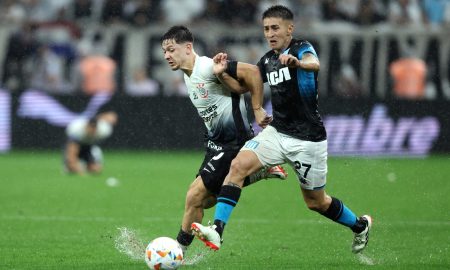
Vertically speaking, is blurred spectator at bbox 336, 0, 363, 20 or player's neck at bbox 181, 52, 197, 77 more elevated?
player's neck at bbox 181, 52, 197, 77

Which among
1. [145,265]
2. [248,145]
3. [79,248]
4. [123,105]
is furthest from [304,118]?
[123,105]

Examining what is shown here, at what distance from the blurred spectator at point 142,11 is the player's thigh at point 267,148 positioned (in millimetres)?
13690

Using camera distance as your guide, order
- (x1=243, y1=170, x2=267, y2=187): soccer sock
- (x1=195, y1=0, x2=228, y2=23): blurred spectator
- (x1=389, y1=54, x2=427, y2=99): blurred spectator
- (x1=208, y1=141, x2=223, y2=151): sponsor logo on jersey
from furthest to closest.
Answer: (x1=195, y1=0, x2=228, y2=23): blurred spectator → (x1=389, y1=54, x2=427, y2=99): blurred spectator → (x1=208, y1=141, x2=223, y2=151): sponsor logo on jersey → (x1=243, y1=170, x2=267, y2=187): soccer sock

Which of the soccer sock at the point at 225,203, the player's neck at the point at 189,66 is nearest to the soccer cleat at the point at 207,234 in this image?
the soccer sock at the point at 225,203

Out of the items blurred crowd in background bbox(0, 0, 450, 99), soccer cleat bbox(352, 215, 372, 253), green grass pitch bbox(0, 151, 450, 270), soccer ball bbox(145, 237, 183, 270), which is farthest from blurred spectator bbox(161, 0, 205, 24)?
soccer ball bbox(145, 237, 183, 270)

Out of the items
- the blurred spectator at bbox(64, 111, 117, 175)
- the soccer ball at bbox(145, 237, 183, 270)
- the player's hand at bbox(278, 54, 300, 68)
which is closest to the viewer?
the soccer ball at bbox(145, 237, 183, 270)


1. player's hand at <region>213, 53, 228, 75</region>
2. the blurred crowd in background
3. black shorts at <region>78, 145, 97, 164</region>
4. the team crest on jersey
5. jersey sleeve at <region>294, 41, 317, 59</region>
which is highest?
jersey sleeve at <region>294, 41, 317, 59</region>

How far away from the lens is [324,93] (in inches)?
819

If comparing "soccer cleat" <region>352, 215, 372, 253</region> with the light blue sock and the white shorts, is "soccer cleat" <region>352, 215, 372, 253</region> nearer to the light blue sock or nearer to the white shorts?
the white shorts

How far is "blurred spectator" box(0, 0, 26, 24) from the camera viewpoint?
22.1 m

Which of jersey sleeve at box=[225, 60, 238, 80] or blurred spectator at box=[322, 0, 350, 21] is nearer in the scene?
jersey sleeve at box=[225, 60, 238, 80]

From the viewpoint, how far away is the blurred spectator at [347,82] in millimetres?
20844

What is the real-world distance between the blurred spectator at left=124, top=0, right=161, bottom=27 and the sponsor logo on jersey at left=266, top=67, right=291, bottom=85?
13.6 meters

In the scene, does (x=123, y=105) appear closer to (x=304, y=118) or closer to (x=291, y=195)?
(x=291, y=195)
